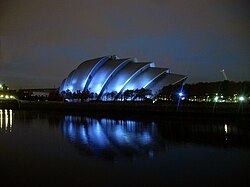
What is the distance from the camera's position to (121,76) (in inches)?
1716

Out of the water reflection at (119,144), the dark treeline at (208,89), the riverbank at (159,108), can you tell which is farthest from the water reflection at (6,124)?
the dark treeline at (208,89)

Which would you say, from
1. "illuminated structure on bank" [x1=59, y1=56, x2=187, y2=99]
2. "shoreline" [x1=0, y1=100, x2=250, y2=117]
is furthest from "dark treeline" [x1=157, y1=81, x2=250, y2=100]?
"shoreline" [x1=0, y1=100, x2=250, y2=117]

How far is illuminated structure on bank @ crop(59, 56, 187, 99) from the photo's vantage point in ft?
140

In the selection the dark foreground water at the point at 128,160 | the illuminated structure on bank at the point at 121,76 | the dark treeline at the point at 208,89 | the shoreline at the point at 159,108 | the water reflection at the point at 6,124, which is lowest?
the dark foreground water at the point at 128,160

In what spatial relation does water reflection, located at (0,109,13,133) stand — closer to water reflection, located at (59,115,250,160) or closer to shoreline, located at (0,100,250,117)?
water reflection, located at (59,115,250,160)

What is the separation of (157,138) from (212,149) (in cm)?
300

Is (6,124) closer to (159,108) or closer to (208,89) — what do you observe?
→ (159,108)

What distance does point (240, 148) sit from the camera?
33.6 ft

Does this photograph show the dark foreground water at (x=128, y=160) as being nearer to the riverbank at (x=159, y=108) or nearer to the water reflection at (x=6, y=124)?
the water reflection at (x=6, y=124)

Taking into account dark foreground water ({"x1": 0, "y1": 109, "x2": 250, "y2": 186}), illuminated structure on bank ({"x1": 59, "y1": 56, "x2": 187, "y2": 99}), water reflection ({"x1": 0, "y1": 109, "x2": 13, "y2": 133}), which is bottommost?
dark foreground water ({"x1": 0, "y1": 109, "x2": 250, "y2": 186})

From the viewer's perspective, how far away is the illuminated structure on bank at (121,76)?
4278cm

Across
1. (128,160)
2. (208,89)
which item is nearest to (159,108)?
(208,89)

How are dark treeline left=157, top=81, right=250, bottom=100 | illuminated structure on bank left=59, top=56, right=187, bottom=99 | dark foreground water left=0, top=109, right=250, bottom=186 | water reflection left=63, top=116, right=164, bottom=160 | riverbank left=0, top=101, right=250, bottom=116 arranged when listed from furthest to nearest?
illuminated structure on bank left=59, top=56, right=187, bottom=99, dark treeline left=157, top=81, right=250, bottom=100, riverbank left=0, top=101, right=250, bottom=116, water reflection left=63, top=116, right=164, bottom=160, dark foreground water left=0, top=109, right=250, bottom=186

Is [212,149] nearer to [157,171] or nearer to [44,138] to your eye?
[157,171]
